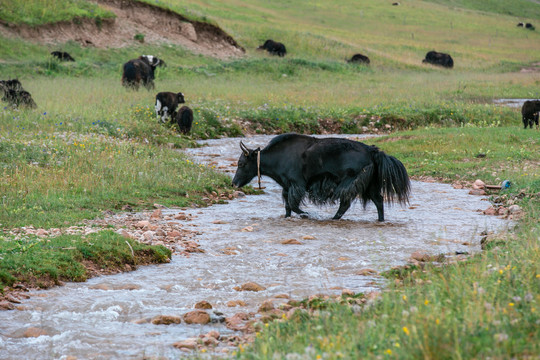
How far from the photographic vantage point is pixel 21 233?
8.54 metres

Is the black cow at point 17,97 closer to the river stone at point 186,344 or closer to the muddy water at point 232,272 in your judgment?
the muddy water at point 232,272

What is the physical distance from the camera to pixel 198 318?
236 inches

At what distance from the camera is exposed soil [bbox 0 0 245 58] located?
37.0 meters

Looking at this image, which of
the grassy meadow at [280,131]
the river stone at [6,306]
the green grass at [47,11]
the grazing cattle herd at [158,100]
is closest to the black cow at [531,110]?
the grazing cattle herd at [158,100]

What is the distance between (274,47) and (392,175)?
126 feet

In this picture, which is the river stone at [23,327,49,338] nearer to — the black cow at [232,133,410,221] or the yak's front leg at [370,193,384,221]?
the black cow at [232,133,410,221]

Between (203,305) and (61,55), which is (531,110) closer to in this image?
(203,305)

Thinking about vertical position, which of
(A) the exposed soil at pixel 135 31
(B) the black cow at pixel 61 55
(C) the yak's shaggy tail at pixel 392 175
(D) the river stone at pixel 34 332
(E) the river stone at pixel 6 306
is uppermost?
(A) the exposed soil at pixel 135 31

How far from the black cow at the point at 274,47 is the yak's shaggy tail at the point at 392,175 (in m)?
37.3

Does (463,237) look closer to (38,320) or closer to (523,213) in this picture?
(523,213)

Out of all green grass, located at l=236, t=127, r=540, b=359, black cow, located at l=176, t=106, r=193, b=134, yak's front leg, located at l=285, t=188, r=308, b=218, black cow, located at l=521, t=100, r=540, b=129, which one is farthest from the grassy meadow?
yak's front leg, located at l=285, t=188, r=308, b=218

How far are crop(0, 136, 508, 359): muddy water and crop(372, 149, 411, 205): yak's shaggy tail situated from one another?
0.51 meters

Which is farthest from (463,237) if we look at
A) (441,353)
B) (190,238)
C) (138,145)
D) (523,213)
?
(138,145)

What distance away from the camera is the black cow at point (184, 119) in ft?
63.6
